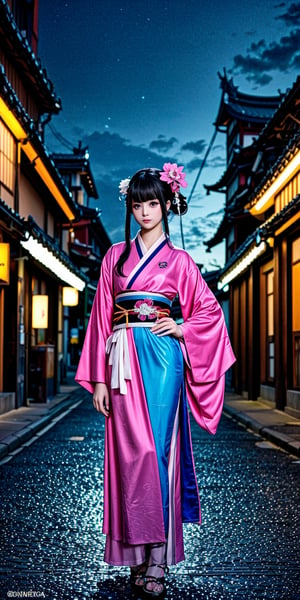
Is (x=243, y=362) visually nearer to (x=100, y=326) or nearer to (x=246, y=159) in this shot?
(x=246, y=159)

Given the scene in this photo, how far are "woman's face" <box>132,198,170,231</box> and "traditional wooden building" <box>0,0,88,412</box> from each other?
8.43m

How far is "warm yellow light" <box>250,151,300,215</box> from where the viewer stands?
1426cm

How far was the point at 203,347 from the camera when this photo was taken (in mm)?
4242

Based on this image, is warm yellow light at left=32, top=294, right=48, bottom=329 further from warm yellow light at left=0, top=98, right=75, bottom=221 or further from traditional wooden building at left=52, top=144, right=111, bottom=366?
traditional wooden building at left=52, top=144, right=111, bottom=366

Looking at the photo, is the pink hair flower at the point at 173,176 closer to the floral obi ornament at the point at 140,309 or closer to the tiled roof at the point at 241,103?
the floral obi ornament at the point at 140,309

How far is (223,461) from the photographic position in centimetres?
918

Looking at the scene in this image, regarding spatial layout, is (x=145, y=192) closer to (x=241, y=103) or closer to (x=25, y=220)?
(x=25, y=220)

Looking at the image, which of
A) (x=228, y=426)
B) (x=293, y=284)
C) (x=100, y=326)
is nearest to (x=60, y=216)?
(x=293, y=284)

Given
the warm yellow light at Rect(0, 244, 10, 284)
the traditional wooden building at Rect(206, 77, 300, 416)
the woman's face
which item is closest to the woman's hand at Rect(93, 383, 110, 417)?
the woman's face

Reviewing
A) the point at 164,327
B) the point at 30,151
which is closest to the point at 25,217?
the point at 30,151

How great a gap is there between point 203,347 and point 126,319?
20.2 inches

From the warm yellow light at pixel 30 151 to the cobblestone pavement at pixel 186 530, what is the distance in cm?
702

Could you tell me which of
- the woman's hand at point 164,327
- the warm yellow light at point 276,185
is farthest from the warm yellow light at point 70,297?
the woman's hand at point 164,327

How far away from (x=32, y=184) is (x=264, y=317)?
25.0ft
